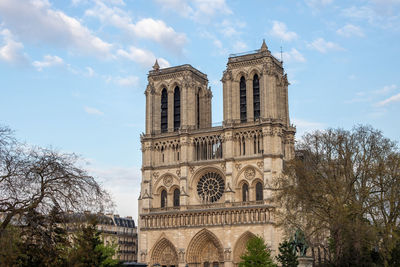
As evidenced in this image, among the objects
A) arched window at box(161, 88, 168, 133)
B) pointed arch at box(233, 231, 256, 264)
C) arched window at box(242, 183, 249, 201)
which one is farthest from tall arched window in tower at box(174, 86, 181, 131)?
pointed arch at box(233, 231, 256, 264)

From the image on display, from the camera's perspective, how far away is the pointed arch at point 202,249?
5866 cm

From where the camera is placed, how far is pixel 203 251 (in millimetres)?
59375

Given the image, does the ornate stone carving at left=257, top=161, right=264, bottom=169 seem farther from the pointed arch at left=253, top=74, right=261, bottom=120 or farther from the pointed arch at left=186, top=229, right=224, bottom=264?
the pointed arch at left=186, top=229, right=224, bottom=264

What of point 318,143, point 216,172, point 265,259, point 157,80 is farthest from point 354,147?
point 157,80

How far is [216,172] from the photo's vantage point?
60.6 m

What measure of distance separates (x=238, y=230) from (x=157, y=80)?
19.7 metres

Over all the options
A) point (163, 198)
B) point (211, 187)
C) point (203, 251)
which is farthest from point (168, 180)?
point (203, 251)

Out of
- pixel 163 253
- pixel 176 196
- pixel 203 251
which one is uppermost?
pixel 176 196

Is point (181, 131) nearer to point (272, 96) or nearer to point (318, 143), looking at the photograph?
point (272, 96)

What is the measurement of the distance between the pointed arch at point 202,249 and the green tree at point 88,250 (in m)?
14.7

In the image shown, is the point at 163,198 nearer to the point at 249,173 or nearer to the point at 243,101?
the point at 249,173

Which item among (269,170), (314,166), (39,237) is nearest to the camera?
(39,237)

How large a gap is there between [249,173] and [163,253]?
12.4 metres

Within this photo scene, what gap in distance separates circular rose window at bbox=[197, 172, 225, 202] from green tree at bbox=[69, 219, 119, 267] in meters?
17.3
